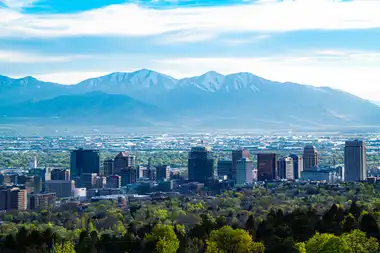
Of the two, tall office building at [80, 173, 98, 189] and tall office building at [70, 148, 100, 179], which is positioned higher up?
tall office building at [70, 148, 100, 179]

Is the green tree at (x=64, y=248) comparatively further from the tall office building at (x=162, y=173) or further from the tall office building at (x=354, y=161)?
the tall office building at (x=162, y=173)

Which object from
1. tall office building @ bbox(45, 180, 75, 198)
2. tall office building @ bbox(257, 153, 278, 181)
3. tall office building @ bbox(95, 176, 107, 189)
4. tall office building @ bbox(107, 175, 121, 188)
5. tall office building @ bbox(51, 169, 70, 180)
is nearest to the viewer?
tall office building @ bbox(45, 180, 75, 198)

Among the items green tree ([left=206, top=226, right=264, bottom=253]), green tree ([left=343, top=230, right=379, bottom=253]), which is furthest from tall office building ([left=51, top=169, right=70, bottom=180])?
green tree ([left=343, top=230, right=379, bottom=253])

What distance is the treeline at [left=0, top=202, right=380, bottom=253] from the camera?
38375mm

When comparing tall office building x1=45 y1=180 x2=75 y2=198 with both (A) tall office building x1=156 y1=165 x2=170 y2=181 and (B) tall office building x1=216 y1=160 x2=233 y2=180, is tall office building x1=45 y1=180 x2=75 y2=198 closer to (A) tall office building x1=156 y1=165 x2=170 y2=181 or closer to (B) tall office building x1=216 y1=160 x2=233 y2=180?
(A) tall office building x1=156 y1=165 x2=170 y2=181

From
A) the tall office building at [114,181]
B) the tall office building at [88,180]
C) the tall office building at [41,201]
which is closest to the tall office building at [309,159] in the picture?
the tall office building at [114,181]

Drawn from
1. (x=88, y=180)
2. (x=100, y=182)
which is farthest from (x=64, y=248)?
(x=88, y=180)

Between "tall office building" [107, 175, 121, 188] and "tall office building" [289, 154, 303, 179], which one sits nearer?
"tall office building" [107, 175, 121, 188]

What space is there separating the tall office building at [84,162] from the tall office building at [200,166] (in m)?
17.9

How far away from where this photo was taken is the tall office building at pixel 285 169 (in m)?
140

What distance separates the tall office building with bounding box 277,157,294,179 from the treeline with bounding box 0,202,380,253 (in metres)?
90.8

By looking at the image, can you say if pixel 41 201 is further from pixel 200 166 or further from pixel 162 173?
pixel 162 173

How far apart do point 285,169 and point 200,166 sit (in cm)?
1291

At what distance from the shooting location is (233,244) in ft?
131
